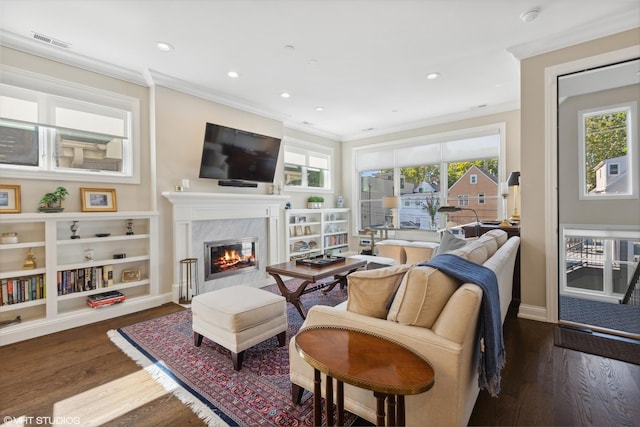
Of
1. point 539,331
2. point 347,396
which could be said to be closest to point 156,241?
point 347,396

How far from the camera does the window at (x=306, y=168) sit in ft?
19.5

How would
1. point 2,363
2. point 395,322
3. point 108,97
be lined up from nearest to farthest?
point 395,322 → point 2,363 → point 108,97

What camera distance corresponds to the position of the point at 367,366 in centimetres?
116

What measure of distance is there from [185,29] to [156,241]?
7.88 feet

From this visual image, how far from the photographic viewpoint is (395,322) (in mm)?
1523

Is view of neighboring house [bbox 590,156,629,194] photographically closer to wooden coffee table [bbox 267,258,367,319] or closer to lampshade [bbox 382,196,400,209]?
lampshade [bbox 382,196,400,209]

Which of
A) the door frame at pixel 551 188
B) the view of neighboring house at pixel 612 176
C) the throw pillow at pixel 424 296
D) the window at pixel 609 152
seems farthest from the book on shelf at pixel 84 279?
the view of neighboring house at pixel 612 176

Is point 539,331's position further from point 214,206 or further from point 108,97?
point 108,97

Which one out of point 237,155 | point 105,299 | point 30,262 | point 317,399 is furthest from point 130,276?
point 317,399

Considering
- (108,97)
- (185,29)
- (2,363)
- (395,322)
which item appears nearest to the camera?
(395,322)

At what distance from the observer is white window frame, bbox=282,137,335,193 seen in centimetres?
593

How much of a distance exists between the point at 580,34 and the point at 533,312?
2794 millimetres

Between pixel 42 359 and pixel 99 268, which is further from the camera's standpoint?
pixel 99 268

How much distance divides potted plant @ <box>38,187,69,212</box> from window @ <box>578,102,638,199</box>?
22.0ft
